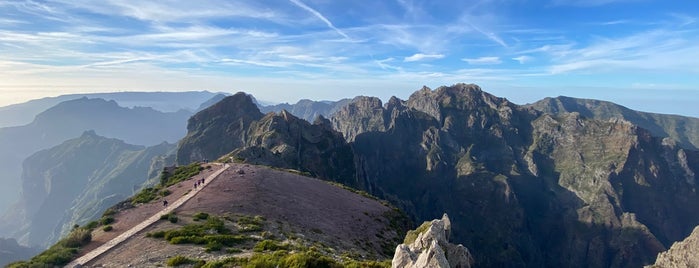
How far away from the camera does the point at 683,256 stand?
5881 centimetres

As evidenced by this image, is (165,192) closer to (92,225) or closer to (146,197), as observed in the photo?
(146,197)

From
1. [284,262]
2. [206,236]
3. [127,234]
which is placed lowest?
[127,234]

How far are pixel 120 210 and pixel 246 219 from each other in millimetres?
19435

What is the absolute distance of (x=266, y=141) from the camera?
5906 inches

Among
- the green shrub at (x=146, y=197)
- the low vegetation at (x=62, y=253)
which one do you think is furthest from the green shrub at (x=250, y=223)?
the green shrub at (x=146, y=197)

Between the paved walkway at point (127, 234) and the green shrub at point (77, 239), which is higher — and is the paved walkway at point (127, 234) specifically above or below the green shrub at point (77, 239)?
above

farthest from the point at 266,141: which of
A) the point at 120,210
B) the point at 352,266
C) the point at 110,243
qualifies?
the point at 352,266

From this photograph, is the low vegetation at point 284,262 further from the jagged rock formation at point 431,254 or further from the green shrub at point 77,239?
the green shrub at point 77,239

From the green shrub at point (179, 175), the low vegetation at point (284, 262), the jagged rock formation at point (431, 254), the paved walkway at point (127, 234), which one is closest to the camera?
the jagged rock formation at point (431, 254)

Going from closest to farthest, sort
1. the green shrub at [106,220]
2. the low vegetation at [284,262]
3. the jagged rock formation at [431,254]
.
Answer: the jagged rock formation at [431,254] → the low vegetation at [284,262] → the green shrub at [106,220]

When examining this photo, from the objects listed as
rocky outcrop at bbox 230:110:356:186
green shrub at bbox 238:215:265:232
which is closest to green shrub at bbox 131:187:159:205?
green shrub at bbox 238:215:265:232

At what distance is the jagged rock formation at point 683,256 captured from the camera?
185 ft

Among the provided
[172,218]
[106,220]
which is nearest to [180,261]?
[172,218]

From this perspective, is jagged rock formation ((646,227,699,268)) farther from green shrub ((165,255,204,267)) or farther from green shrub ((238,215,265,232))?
green shrub ((165,255,204,267))
